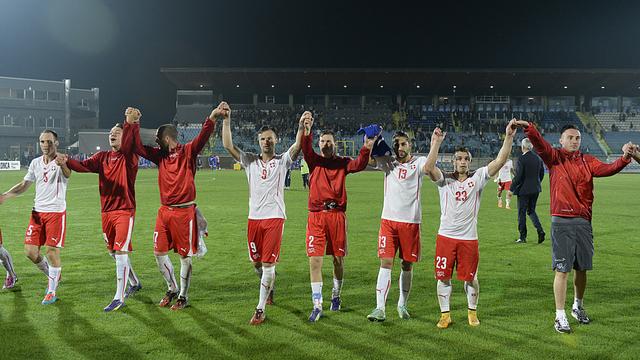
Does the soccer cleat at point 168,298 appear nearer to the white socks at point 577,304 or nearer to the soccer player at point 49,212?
the soccer player at point 49,212

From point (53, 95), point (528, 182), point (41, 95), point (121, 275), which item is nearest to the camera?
point (121, 275)

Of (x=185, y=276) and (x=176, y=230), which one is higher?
(x=176, y=230)

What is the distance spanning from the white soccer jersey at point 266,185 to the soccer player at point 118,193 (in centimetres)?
156

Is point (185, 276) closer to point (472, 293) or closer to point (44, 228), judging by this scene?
point (44, 228)

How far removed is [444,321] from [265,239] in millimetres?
2233

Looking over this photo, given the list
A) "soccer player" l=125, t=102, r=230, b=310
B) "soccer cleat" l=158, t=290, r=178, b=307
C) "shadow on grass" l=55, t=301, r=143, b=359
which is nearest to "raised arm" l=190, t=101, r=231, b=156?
"soccer player" l=125, t=102, r=230, b=310

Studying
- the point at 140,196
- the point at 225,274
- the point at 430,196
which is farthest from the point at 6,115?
the point at 225,274

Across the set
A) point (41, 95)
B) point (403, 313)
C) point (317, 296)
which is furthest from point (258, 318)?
point (41, 95)

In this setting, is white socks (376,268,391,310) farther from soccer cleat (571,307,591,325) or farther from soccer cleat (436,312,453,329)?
soccer cleat (571,307,591,325)

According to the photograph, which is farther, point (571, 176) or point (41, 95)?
point (41, 95)

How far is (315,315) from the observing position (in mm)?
5945

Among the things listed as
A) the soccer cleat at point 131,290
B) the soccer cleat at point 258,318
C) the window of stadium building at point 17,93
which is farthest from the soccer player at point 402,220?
the window of stadium building at point 17,93

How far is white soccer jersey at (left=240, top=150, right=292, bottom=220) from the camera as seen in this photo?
616 cm

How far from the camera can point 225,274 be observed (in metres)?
8.34
